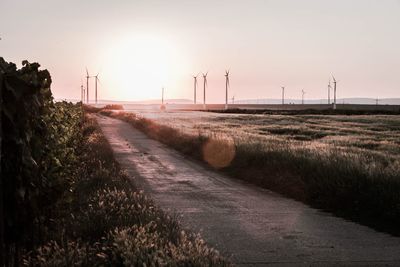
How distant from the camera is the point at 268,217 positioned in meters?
12.5

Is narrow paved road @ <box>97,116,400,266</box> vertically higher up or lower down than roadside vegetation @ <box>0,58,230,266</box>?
lower down

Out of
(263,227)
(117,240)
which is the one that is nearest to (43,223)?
(117,240)

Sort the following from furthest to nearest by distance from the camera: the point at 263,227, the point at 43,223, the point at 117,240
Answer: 1. the point at 263,227
2. the point at 43,223
3. the point at 117,240

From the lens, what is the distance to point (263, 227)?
11.4 meters

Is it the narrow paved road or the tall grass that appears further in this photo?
the narrow paved road

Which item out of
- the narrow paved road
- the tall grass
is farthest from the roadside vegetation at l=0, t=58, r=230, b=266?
the narrow paved road

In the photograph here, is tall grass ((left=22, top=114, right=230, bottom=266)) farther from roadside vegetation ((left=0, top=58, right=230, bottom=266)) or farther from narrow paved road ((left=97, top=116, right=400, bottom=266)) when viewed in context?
narrow paved road ((left=97, top=116, right=400, bottom=266))

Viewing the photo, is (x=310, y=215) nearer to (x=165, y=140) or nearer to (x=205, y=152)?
(x=205, y=152)

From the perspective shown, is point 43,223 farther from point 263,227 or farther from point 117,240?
point 263,227

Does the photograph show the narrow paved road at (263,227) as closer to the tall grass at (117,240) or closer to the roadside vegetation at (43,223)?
the tall grass at (117,240)

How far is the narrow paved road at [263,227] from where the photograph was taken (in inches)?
358

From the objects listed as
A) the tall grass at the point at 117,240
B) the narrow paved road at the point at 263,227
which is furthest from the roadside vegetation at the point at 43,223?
the narrow paved road at the point at 263,227

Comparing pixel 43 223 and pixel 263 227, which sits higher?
pixel 43 223

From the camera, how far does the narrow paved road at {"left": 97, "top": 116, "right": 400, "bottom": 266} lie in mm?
9094
